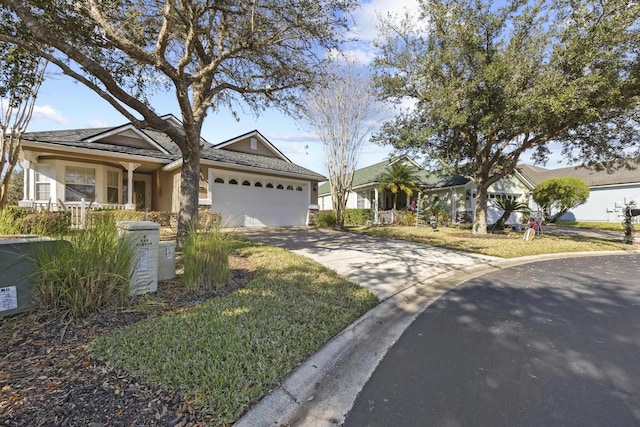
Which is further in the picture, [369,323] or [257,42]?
[257,42]

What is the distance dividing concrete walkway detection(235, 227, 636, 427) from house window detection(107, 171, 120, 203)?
35.2ft

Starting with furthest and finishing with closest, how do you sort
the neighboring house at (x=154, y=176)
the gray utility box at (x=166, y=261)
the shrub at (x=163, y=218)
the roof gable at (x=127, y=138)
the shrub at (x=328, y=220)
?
the shrub at (x=328, y=220)
the roof gable at (x=127, y=138)
the shrub at (x=163, y=218)
the neighboring house at (x=154, y=176)
the gray utility box at (x=166, y=261)

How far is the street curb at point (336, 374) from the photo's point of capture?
81.0 inches

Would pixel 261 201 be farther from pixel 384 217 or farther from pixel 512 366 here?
pixel 512 366

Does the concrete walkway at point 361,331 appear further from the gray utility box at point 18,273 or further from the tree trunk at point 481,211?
the tree trunk at point 481,211

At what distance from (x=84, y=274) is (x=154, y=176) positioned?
15.0 metres

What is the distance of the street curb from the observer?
2.06 m

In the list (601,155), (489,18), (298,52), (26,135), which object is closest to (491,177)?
(601,155)

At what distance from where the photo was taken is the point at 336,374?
8.61 feet

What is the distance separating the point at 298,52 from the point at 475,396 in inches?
324

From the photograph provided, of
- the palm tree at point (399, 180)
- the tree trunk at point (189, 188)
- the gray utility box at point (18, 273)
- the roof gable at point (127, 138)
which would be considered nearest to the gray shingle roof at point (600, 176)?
the palm tree at point (399, 180)

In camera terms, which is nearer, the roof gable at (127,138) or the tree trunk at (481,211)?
the roof gable at (127,138)

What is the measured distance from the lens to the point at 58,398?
199 centimetres

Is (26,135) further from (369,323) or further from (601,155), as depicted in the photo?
(601,155)
